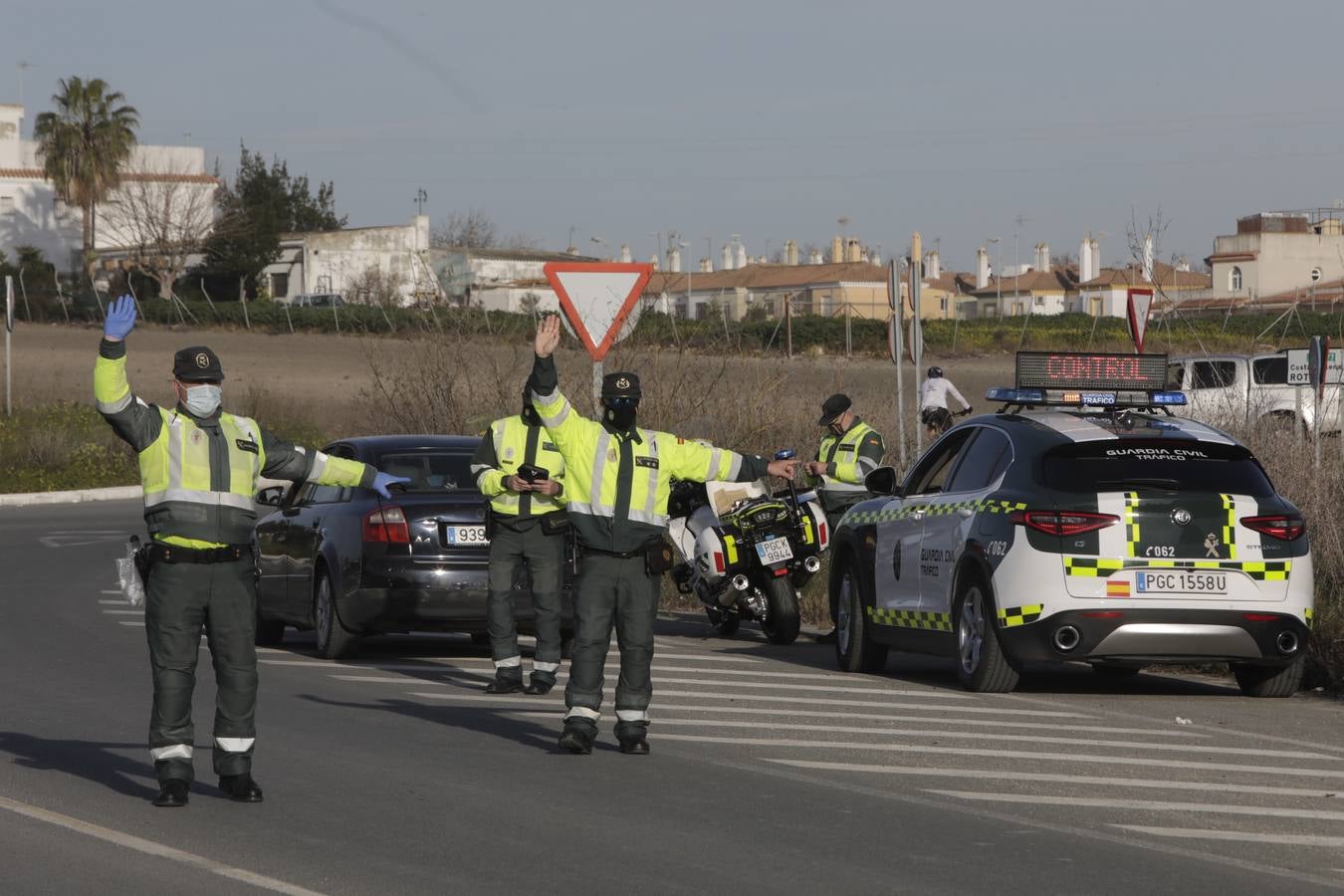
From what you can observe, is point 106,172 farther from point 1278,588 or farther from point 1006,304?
point 1278,588

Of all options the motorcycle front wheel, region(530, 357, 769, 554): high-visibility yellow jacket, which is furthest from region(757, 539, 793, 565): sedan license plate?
region(530, 357, 769, 554): high-visibility yellow jacket

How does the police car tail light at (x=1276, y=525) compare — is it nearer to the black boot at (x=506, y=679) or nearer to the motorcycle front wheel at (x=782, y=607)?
the black boot at (x=506, y=679)

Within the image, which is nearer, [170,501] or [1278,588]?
[170,501]

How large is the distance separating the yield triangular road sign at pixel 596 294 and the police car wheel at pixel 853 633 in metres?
2.84

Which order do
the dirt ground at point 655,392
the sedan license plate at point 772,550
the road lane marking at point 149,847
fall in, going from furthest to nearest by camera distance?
1. the dirt ground at point 655,392
2. the sedan license plate at point 772,550
3. the road lane marking at point 149,847

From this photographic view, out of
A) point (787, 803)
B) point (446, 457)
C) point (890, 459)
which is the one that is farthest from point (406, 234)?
point (787, 803)

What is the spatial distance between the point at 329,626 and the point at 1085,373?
5.52 metres

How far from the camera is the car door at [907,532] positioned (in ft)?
42.3

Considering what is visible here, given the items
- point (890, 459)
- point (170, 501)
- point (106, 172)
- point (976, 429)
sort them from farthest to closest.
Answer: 1. point (106, 172)
2. point (890, 459)
3. point (976, 429)
4. point (170, 501)

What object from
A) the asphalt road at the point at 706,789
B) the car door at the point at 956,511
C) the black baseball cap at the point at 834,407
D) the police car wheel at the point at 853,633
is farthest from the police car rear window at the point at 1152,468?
the black baseball cap at the point at 834,407

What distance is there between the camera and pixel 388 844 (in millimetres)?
7555

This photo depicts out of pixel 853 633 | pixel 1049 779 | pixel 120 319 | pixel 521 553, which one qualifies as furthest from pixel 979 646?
pixel 120 319

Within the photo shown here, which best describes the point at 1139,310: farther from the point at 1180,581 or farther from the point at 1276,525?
the point at 1180,581

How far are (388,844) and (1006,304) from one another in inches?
5084
